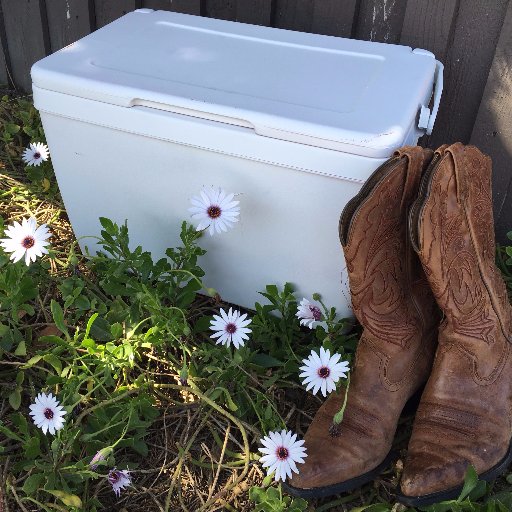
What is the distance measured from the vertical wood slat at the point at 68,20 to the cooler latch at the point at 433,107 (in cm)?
105

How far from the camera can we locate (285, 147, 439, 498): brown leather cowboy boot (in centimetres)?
119

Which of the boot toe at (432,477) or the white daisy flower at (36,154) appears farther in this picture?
the white daisy flower at (36,154)

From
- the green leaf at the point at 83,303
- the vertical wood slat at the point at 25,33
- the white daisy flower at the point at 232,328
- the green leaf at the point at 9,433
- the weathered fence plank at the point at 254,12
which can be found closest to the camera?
the green leaf at the point at 9,433

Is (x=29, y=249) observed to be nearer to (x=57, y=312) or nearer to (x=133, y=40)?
(x=57, y=312)

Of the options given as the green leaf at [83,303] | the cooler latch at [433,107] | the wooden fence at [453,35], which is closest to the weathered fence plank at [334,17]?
the wooden fence at [453,35]

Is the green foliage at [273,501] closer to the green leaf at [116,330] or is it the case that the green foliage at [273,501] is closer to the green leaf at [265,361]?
the green leaf at [265,361]

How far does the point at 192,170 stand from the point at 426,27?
674 millimetres

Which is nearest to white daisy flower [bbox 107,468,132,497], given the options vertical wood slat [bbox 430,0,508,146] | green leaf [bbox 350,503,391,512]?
green leaf [bbox 350,503,391,512]

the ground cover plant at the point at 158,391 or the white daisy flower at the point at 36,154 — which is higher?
the white daisy flower at the point at 36,154

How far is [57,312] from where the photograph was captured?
A: 1.36 meters

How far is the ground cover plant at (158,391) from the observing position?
4.11 feet

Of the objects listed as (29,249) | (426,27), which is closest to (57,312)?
(29,249)

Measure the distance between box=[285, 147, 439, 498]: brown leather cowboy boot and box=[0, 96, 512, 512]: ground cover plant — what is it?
1.8 inches

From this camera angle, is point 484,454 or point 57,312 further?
point 57,312
